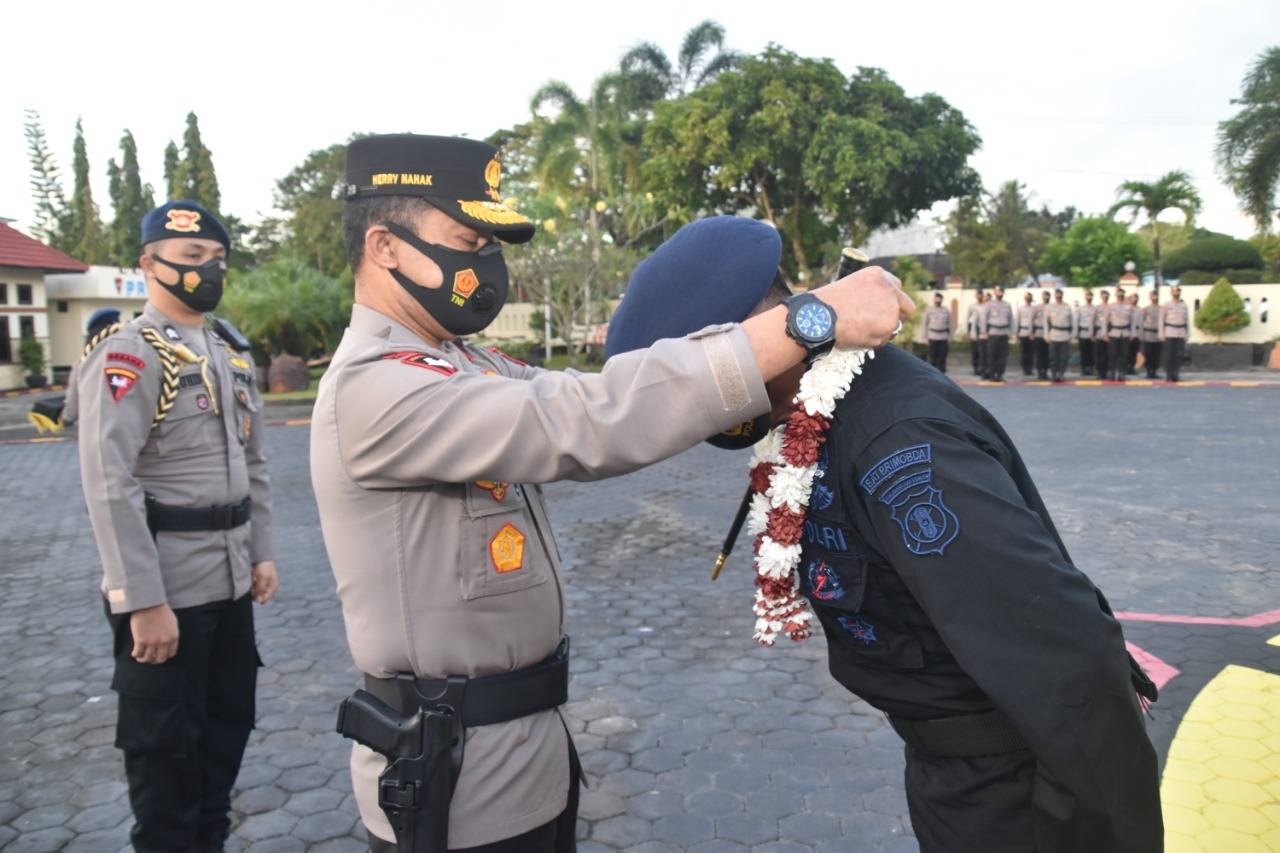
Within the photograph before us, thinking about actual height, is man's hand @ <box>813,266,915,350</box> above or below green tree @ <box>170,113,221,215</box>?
below

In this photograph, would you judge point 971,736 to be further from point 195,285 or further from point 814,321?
point 195,285

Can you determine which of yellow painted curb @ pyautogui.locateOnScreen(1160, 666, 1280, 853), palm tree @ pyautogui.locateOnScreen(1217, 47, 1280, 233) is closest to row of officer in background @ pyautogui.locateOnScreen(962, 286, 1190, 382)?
palm tree @ pyautogui.locateOnScreen(1217, 47, 1280, 233)

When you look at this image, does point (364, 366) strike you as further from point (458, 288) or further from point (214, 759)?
point (214, 759)

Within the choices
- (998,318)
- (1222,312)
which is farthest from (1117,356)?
(1222,312)

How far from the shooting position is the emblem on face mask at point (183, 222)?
371 cm

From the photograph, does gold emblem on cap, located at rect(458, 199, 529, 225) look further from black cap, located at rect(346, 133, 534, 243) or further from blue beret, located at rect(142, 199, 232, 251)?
blue beret, located at rect(142, 199, 232, 251)

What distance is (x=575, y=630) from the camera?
5547 mm

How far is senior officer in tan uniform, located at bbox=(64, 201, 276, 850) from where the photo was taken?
3102 mm

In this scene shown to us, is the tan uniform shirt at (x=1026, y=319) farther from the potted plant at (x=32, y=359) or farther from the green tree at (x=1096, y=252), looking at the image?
the potted plant at (x=32, y=359)

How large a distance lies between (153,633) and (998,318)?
68.9 ft

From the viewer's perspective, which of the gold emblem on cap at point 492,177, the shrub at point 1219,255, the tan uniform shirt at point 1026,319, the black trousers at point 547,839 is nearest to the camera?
the black trousers at point 547,839

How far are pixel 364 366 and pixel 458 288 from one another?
0.37 m

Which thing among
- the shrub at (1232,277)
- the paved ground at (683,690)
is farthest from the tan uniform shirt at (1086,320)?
the paved ground at (683,690)

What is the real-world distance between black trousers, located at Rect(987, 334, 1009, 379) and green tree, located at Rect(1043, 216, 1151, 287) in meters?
12.3
